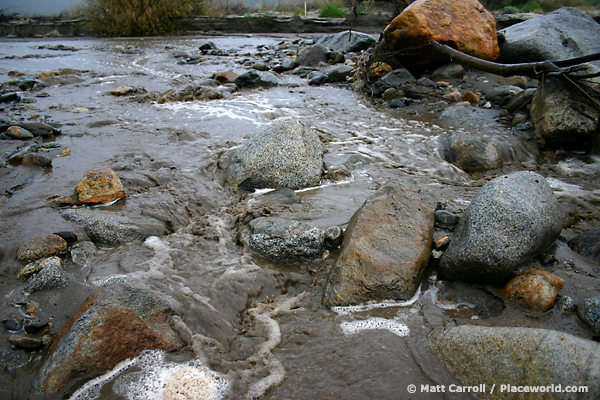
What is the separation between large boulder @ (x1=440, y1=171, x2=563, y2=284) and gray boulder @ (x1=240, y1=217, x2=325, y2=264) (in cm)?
104

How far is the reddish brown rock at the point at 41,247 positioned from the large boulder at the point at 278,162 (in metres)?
1.85

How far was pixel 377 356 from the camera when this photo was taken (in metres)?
2.03

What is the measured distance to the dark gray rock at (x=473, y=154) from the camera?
15.1ft

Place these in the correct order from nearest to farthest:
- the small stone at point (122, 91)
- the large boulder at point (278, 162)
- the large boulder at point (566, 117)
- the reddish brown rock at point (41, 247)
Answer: the reddish brown rock at point (41, 247) → the large boulder at point (278, 162) → the large boulder at point (566, 117) → the small stone at point (122, 91)

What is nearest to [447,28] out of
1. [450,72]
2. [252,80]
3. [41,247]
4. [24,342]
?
[450,72]

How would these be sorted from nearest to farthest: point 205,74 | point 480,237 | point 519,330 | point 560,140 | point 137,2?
point 519,330 < point 480,237 < point 560,140 < point 205,74 < point 137,2

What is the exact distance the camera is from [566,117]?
4.86 metres

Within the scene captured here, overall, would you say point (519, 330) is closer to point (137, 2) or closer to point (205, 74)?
point (205, 74)

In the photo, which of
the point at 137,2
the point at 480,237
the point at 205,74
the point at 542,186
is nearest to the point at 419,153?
the point at 542,186

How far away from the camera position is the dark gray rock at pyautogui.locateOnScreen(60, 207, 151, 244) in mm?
3012

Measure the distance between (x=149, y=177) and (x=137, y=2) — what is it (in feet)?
65.3

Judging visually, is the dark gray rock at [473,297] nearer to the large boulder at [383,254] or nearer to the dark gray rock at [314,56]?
the large boulder at [383,254]

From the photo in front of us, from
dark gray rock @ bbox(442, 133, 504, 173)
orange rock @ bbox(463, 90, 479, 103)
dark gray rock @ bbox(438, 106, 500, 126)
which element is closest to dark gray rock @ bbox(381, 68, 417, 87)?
orange rock @ bbox(463, 90, 479, 103)
